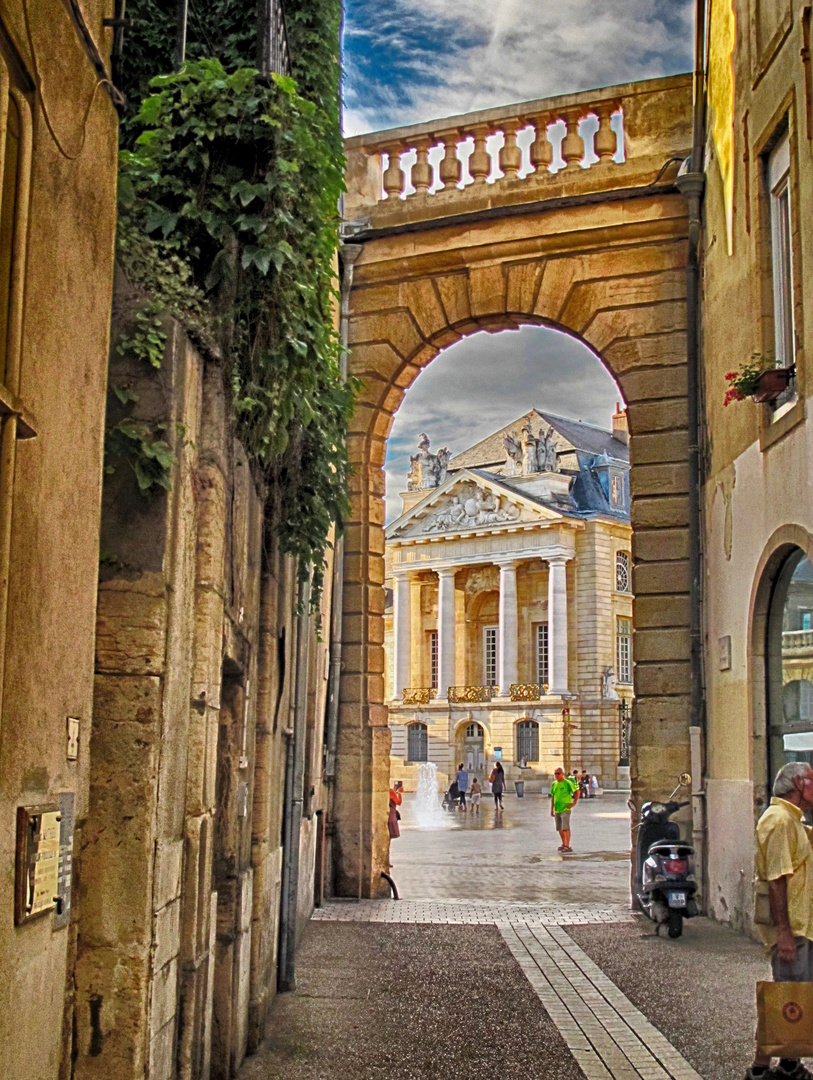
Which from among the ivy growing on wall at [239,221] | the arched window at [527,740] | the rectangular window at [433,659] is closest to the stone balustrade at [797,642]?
the ivy growing on wall at [239,221]

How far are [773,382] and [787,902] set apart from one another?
4700 mm

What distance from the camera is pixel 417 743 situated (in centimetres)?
6644

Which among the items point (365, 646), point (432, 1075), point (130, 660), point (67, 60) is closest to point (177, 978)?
point (130, 660)

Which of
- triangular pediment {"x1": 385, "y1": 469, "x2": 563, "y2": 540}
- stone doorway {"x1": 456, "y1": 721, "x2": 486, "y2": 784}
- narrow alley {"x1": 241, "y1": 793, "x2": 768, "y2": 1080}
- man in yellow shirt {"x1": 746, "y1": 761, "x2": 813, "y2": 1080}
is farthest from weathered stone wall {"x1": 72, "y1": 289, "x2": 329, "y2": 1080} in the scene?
stone doorway {"x1": 456, "y1": 721, "x2": 486, "y2": 784}

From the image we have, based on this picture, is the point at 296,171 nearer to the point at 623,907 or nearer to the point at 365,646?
the point at 365,646

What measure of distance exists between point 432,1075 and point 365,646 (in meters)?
7.55

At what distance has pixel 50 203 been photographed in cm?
362

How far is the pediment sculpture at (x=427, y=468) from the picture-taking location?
70.6 m

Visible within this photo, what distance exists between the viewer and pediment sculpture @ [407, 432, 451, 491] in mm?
70562

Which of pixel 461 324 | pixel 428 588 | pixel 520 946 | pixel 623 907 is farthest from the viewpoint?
pixel 428 588

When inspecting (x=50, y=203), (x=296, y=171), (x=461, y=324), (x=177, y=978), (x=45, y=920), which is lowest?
(x=177, y=978)

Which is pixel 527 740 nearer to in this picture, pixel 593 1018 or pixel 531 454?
pixel 531 454

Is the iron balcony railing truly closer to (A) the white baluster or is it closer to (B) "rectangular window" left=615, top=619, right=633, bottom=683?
(B) "rectangular window" left=615, top=619, right=633, bottom=683

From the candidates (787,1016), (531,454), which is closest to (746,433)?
(787,1016)
